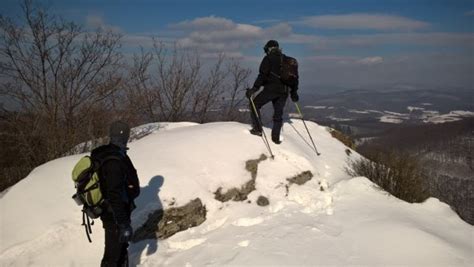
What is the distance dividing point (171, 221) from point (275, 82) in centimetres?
403

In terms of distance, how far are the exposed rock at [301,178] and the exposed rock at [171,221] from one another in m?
2.21

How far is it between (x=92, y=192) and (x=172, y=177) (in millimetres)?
2821

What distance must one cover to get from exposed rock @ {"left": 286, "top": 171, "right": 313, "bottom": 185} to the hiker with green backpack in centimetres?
423

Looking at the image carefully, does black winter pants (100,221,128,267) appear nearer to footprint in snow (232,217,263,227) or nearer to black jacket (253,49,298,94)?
footprint in snow (232,217,263,227)

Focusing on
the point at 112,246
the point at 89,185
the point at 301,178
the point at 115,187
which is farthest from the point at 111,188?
the point at 301,178

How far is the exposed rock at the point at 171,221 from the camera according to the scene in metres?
6.14

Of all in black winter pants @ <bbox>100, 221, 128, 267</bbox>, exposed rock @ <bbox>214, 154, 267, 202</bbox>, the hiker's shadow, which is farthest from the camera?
exposed rock @ <bbox>214, 154, 267, 202</bbox>

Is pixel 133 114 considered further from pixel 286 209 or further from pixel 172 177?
pixel 286 209

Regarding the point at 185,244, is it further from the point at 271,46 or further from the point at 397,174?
the point at 397,174

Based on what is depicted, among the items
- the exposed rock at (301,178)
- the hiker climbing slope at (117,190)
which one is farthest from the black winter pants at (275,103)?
the hiker climbing slope at (117,190)

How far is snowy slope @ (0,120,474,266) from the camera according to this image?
5184 mm

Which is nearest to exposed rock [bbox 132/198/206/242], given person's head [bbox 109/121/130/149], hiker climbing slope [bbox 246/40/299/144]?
person's head [bbox 109/121/130/149]

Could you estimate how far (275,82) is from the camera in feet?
27.1

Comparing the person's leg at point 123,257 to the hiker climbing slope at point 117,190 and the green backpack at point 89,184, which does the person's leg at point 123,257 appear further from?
the green backpack at point 89,184
